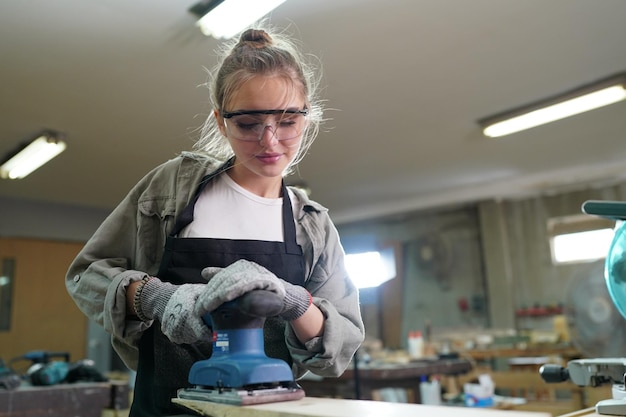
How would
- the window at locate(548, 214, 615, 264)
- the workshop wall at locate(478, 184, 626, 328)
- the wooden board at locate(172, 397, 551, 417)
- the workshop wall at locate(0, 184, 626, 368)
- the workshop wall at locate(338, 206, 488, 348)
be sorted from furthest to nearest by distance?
1. the workshop wall at locate(338, 206, 488, 348)
2. the workshop wall at locate(0, 184, 626, 368)
3. the workshop wall at locate(478, 184, 626, 328)
4. the window at locate(548, 214, 615, 264)
5. the wooden board at locate(172, 397, 551, 417)

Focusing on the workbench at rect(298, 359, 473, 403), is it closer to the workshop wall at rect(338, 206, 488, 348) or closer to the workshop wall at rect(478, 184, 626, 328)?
the workshop wall at rect(478, 184, 626, 328)

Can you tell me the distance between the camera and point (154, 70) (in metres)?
3.51

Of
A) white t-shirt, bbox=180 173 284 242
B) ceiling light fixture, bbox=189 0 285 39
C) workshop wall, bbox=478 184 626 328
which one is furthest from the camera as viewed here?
workshop wall, bbox=478 184 626 328

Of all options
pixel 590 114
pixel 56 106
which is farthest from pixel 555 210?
pixel 56 106

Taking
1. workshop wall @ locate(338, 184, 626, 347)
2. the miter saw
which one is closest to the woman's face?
the miter saw

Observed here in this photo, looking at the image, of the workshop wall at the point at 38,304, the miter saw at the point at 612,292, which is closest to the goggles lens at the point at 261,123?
the miter saw at the point at 612,292

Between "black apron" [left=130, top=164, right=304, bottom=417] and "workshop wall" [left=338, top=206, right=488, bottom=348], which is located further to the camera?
"workshop wall" [left=338, top=206, right=488, bottom=348]

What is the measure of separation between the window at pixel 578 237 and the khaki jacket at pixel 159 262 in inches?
220

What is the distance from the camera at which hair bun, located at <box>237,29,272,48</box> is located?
1.16 meters

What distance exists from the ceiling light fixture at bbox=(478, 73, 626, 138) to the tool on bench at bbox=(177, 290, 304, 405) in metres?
3.92

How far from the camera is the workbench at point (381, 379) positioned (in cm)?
329

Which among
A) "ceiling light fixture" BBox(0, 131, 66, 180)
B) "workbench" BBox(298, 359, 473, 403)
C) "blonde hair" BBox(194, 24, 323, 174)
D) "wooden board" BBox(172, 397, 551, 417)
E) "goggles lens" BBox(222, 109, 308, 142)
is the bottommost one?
"workbench" BBox(298, 359, 473, 403)

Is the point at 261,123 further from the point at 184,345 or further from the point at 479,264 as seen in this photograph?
the point at 479,264

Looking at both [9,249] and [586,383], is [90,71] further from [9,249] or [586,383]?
[9,249]
